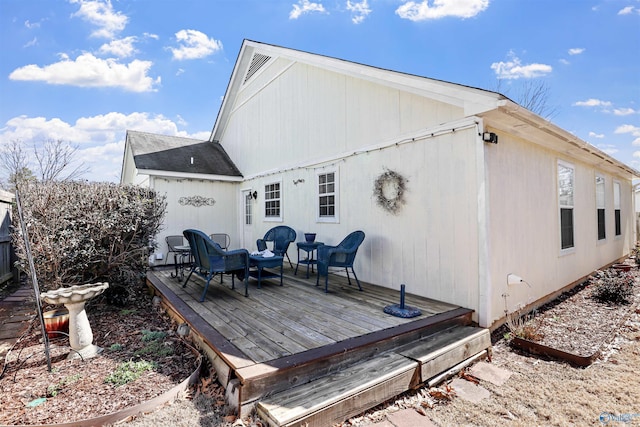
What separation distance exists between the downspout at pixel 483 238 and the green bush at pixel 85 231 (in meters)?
4.78

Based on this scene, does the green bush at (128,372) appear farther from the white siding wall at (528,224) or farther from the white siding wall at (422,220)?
the white siding wall at (528,224)

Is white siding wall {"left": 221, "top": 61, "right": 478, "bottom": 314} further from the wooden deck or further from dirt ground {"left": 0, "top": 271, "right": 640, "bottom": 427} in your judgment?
dirt ground {"left": 0, "top": 271, "right": 640, "bottom": 427}

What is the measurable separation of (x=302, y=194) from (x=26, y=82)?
10.5m

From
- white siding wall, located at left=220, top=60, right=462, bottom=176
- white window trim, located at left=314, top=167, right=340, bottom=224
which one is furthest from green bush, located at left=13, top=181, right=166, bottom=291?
white siding wall, located at left=220, top=60, right=462, bottom=176

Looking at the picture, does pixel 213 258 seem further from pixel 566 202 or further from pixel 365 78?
pixel 566 202

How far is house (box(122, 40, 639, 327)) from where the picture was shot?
3.89m

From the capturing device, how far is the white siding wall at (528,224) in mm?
3908

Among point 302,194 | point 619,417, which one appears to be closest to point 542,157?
point 619,417

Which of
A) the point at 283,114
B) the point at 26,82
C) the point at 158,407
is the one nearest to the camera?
the point at 158,407

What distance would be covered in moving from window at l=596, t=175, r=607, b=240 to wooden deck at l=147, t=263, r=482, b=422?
620 centimetres

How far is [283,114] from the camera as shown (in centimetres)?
766

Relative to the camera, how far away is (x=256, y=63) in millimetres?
8508

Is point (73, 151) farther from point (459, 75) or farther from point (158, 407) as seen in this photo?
point (459, 75)

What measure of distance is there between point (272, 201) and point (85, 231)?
4513 mm
